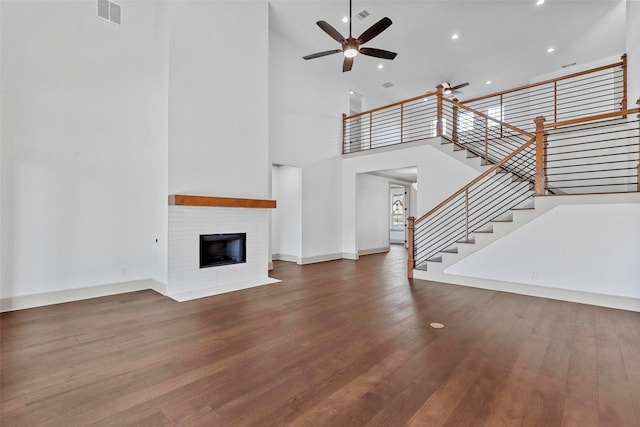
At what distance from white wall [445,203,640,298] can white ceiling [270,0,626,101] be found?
15.5 feet

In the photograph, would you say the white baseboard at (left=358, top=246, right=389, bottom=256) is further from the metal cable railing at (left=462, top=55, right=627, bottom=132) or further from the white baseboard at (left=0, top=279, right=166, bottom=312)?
the white baseboard at (left=0, top=279, right=166, bottom=312)

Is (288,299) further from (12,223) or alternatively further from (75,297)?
(12,223)

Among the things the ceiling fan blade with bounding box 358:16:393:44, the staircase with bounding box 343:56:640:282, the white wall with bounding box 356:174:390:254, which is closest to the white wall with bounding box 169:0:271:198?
the ceiling fan blade with bounding box 358:16:393:44

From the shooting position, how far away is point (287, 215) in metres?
7.55

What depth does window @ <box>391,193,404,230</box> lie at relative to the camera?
12.6 m

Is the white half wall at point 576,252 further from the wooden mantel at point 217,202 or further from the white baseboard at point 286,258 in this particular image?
the white baseboard at point 286,258

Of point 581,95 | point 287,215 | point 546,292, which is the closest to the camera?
point 546,292

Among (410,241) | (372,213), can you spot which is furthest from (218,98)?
(372,213)

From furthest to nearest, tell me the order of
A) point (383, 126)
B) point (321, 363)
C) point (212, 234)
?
point (383, 126), point (212, 234), point (321, 363)

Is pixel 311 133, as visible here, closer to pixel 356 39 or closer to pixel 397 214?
pixel 356 39

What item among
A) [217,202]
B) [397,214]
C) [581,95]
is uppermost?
[581,95]

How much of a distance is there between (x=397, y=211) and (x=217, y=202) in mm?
9509

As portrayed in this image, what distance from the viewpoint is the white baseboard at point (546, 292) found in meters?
3.78

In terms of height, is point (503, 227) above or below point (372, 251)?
above
